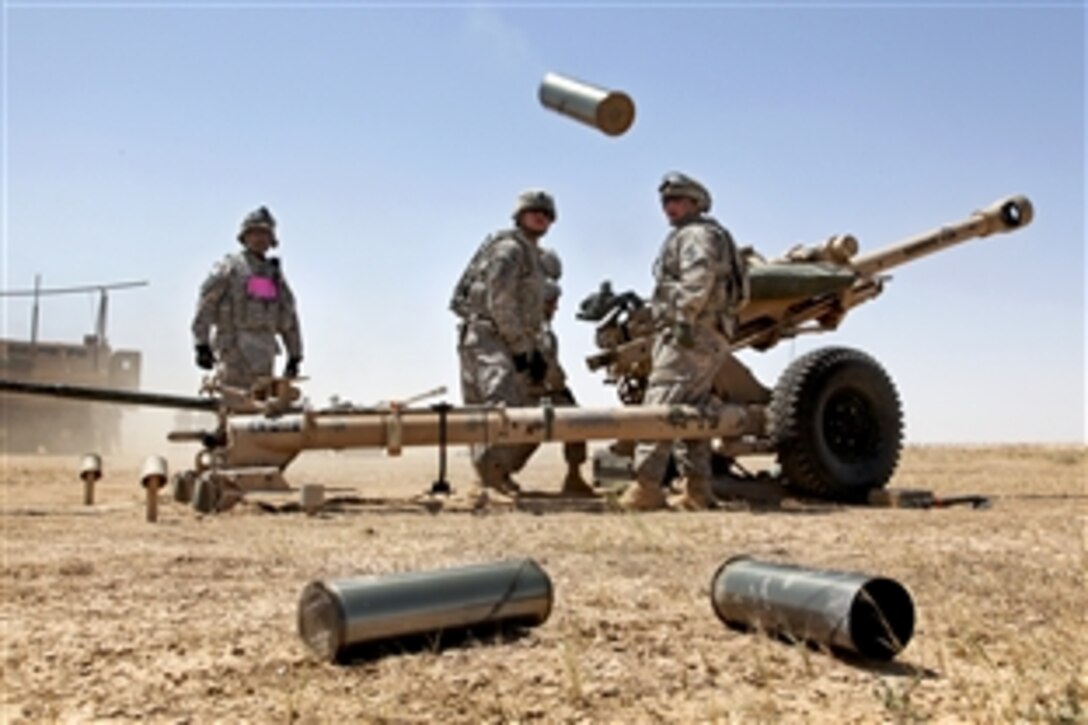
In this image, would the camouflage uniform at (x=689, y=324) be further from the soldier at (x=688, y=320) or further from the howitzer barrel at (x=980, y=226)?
the howitzer barrel at (x=980, y=226)

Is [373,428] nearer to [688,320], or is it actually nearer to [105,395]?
[688,320]

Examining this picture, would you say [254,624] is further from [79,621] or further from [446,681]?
[446,681]

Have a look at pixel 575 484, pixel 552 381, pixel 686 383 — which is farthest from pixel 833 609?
pixel 552 381

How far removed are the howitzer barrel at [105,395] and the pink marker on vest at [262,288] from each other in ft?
3.24

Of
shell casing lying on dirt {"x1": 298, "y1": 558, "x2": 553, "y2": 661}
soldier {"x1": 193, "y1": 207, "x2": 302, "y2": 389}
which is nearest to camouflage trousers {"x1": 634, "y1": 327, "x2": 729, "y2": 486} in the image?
soldier {"x1": 193, "y1": 207, "x2": 302, "y2": 389}

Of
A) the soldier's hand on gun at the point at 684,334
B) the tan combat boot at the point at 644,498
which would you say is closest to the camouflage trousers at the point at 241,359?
the tan combat boot at the point at 644,498

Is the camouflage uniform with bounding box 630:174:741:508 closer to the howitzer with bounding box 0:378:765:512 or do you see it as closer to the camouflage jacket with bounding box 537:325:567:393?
the howitzer with bounding box 0:378:765:512

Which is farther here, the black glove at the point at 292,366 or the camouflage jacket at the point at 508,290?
the black glove at the point at 292,366

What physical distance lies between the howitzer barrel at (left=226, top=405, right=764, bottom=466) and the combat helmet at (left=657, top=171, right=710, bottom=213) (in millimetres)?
1422

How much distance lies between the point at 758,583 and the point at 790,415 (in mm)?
4624

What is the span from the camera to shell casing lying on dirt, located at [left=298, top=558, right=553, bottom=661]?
8.77 feet

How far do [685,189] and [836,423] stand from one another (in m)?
2.07

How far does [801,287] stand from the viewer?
334 inches

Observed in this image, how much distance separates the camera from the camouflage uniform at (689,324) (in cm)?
702
